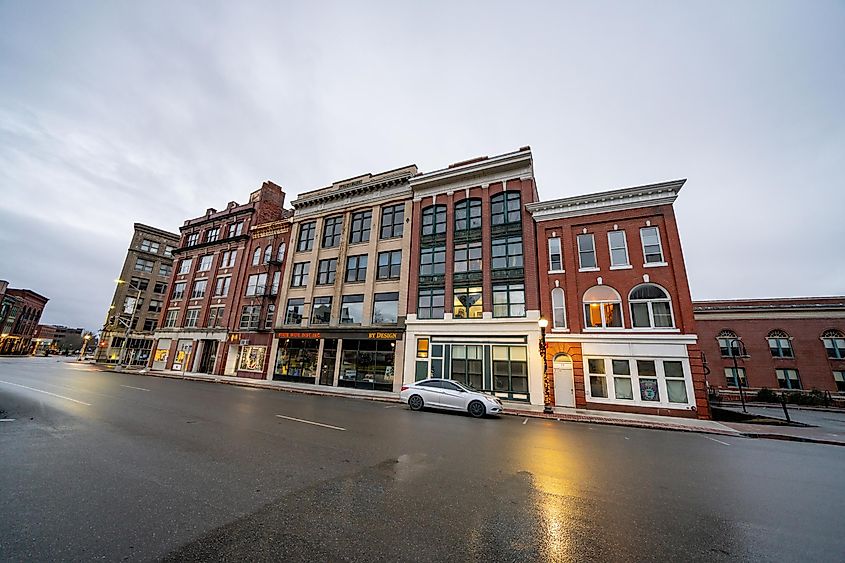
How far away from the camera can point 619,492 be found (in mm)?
5457

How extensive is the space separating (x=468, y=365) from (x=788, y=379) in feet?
114

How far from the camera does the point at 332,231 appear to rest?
101 ft

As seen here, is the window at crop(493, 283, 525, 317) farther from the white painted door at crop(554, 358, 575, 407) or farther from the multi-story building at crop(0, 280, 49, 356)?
the multi-story building at crop(0, 280, 49, 356)

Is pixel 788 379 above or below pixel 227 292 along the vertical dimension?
below

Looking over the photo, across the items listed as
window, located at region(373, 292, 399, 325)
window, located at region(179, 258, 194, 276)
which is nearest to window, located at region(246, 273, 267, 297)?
window, located at region(179, 258, 194, 276)

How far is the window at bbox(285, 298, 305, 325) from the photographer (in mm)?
Answer: 28647

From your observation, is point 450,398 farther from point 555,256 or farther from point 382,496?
point 555,256

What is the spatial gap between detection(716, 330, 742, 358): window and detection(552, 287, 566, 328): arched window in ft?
91.3

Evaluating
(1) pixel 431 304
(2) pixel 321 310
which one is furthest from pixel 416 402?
(2) pixel 321 310

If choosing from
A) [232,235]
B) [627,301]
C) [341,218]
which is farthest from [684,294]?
[232,235]

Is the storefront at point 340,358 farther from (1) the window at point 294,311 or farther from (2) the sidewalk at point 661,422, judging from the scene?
(2) the sidewalk at point 661,422

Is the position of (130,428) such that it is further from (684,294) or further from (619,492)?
(684,294)

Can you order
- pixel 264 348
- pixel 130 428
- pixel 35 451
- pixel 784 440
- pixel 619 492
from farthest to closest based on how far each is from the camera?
1. pixel 264 348
2. pixel 784 440
3. pixel 130 428
4. pixel 35 451
5. pixel 619 492

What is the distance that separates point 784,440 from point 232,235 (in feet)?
148
